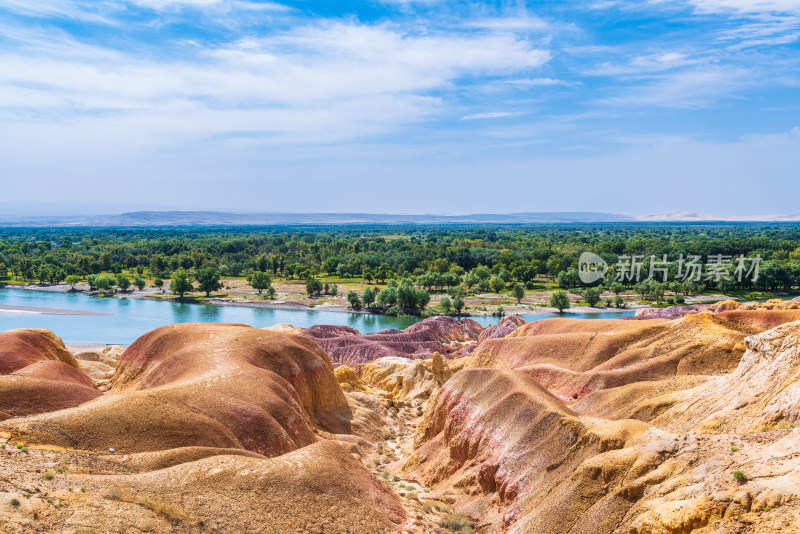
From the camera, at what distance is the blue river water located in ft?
328

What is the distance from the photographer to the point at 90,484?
57.3ft

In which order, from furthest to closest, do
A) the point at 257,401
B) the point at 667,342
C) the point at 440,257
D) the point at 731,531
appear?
1. the point at 440,257
2. the point at 667,342
3. the point at 257,401
4. the point at 731,531

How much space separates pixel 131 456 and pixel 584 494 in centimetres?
1765

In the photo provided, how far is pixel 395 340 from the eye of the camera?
7725 centimetres

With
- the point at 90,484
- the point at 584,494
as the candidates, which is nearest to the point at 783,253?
the point at 584,494

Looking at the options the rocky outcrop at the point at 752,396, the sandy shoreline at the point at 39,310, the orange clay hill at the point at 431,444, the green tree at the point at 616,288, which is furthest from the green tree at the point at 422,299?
the rocky outcrop at the point at 752,396

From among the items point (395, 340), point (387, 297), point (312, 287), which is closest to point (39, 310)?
point (312, 287)

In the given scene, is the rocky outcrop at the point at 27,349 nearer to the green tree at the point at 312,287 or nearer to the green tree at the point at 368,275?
the green tree at the point at 312,287

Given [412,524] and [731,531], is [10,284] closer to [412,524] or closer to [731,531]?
[412,524]

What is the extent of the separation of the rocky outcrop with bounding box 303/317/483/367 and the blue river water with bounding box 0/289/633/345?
22.5m

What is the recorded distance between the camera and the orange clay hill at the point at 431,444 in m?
16.6

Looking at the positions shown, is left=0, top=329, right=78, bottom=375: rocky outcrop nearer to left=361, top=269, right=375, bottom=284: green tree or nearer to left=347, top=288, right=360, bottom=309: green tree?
left=347, top=288, right=360, bottom=309: green tree

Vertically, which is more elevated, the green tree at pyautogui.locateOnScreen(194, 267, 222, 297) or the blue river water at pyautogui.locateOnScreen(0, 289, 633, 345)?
the green tree at pyautogui.locateOnScreen(194, 267, 222, 297)

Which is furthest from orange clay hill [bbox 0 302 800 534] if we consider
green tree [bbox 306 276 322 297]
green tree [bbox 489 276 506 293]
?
green tree [bbox 489 276 506 293]
